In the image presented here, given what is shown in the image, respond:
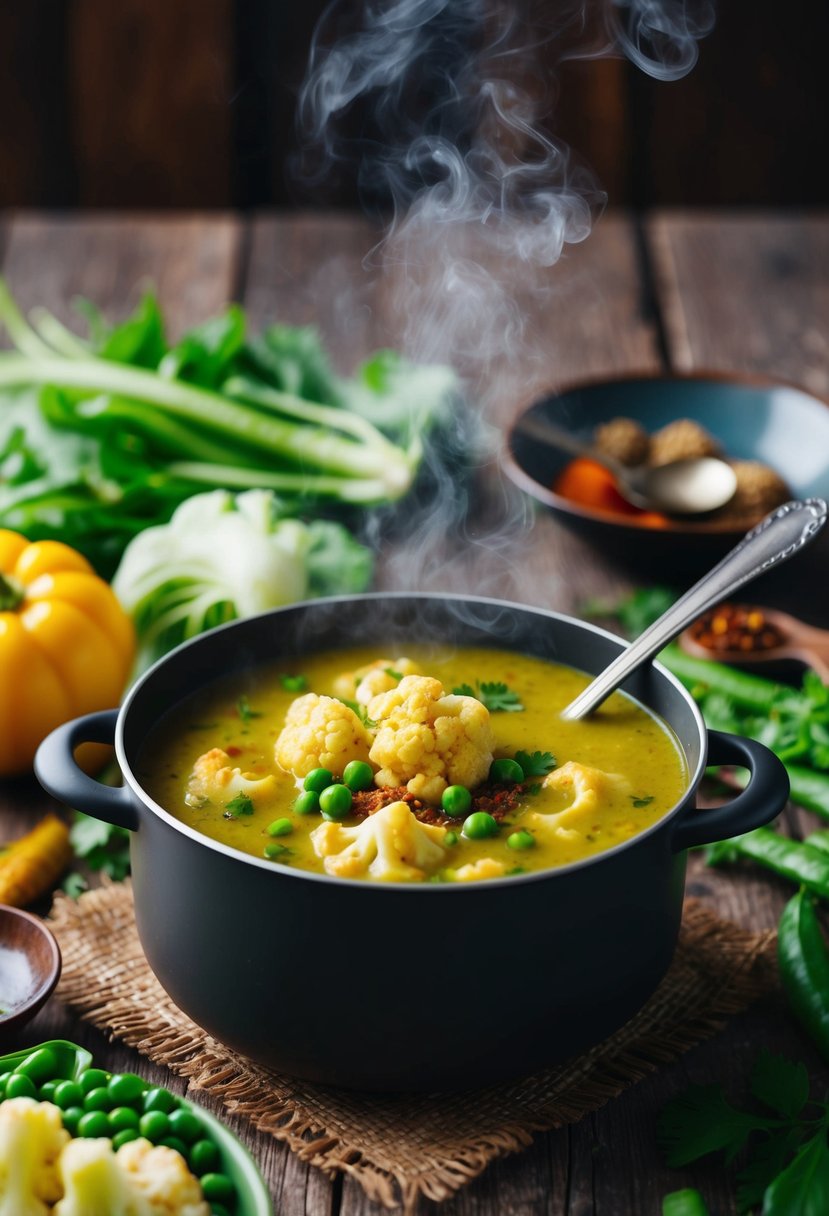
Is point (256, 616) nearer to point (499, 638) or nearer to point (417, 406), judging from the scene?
point (499, 638)

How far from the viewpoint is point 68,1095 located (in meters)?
2.22

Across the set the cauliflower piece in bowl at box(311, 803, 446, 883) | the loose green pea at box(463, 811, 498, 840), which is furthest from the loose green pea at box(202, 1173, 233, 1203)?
the loose green pea at box(463, 811, 498, 840)

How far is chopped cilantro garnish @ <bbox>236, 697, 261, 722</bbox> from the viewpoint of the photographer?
2921mm

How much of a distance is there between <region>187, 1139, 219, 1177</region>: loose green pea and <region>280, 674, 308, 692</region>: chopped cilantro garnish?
3.66ft

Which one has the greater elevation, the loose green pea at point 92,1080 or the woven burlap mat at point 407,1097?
the loose green pea at point 92,1080

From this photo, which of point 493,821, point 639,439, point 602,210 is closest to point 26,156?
point 602,210

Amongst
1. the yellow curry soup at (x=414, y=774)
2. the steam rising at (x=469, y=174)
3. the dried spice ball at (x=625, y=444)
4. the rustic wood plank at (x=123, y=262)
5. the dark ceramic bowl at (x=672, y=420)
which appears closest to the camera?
the yellow curry soup at (x=414, y=774)

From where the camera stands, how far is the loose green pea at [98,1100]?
220 cm

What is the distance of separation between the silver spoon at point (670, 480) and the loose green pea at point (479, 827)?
199cm

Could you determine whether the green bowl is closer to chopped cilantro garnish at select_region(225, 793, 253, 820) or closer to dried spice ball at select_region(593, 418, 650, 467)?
chopped cilantro garnish at select_region(225, 793, 253, 820)

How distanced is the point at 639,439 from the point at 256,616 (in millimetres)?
1841

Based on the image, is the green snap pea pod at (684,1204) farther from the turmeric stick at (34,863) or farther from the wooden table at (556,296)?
the turmeric stick at (34,863)

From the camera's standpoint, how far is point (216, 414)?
4652 millimetres

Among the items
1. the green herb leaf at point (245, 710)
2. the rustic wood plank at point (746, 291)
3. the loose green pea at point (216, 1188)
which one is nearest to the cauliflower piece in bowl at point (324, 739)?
the green herb leaf at point (245, 710)
